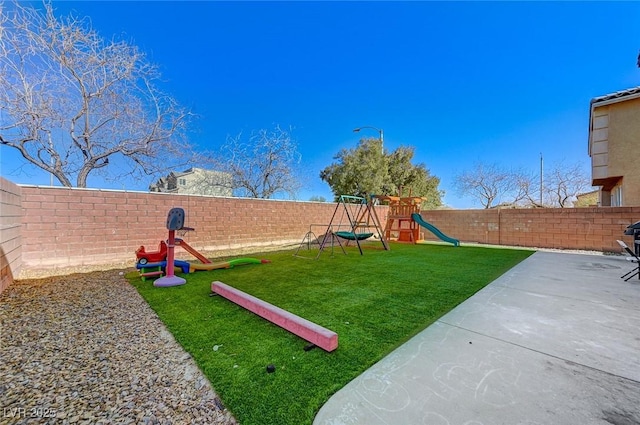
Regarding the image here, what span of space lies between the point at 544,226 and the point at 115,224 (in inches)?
508

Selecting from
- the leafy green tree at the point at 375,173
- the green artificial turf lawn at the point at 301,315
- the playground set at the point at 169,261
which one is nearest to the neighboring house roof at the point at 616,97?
the green artificial turf lawn at the point at 301,315

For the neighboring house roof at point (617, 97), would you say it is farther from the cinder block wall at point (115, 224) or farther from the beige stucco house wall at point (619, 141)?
the cinder block wall at point (115, 224)

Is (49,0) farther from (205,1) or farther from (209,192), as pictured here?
(209,192)

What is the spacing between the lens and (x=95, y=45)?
6.58m

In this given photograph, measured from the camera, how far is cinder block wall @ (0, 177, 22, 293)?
3377mm

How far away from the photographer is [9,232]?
371cm

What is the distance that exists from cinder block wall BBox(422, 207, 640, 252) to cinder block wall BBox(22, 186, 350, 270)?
326 inches

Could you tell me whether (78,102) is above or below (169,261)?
above

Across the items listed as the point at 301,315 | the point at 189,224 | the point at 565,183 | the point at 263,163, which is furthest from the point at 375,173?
the point at 301,315

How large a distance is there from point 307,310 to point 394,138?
16.0 m

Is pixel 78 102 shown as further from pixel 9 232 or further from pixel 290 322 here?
pixel 290 322

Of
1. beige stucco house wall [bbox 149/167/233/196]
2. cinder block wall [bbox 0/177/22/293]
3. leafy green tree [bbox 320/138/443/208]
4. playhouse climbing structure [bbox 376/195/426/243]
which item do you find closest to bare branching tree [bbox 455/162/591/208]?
leafy green tree [bbox 320/138/443/208]

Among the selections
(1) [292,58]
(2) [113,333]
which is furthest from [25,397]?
(1) [292,58]

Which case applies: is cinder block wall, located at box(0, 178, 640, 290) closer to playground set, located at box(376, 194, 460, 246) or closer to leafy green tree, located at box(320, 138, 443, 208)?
playground set, located at box(376, 194, 460, 246)
